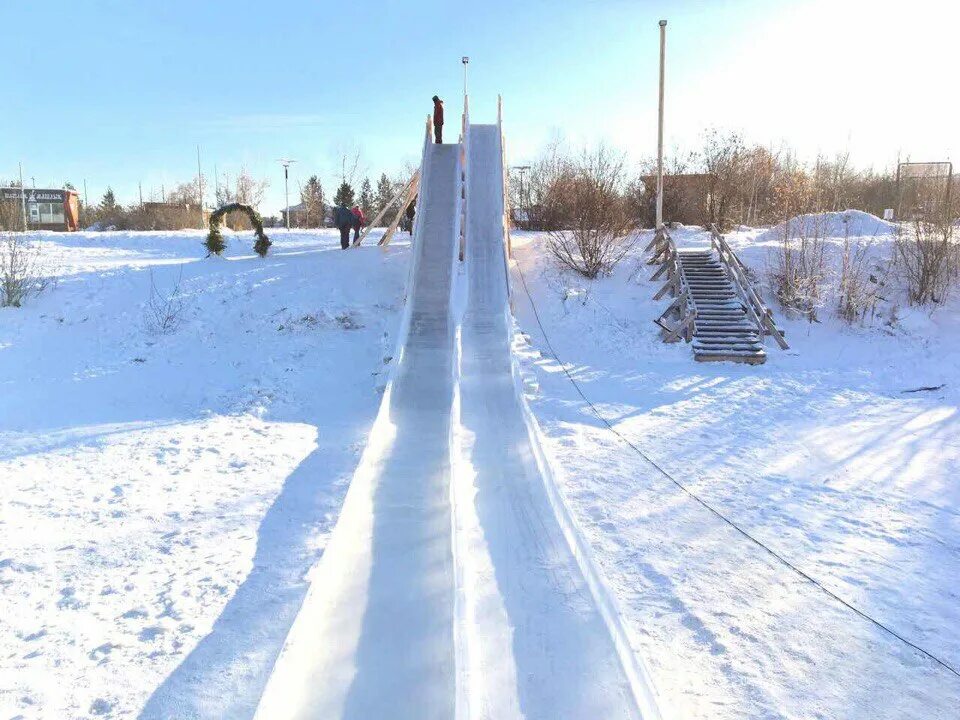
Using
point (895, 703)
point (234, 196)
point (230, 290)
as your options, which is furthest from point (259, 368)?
point (234, 196)

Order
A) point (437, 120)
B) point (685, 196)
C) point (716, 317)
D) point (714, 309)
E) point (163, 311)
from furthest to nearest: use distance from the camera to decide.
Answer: point (685, 196) < point (437, 120) < point (714, 309) < point (716, 317) < point (163, 311)

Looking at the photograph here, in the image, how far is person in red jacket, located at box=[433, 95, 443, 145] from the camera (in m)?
18.4

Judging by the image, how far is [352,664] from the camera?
140 inches

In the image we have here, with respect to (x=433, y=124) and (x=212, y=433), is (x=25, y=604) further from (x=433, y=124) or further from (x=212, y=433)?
(x=433, y=124)

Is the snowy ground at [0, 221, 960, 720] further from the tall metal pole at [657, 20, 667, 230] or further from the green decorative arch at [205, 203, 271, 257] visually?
the tall metal pole at [657, 20, 667, 230]

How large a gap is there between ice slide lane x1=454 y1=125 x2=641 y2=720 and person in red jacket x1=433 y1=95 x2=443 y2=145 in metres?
11.9

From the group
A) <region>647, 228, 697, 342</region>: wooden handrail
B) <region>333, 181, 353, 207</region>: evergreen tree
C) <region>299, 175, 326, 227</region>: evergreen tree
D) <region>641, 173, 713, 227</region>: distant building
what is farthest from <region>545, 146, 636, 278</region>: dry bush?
<region>333, 181, 353, 207</region>: evergreen tree

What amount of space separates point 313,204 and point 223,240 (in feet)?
129

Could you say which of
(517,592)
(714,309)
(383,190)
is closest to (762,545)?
(517,592)

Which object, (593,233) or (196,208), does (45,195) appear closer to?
(196,208)

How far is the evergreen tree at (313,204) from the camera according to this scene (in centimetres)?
5165

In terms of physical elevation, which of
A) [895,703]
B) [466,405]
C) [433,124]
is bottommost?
[895,703]

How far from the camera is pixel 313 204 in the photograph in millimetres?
54750

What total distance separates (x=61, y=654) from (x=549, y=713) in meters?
2.78
